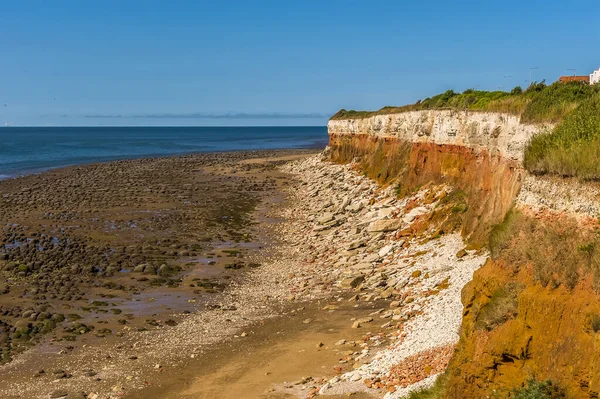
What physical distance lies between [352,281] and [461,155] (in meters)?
10.9

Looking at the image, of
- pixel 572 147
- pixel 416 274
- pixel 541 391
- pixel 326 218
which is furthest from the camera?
pixel 326 218

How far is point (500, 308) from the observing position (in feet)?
37.3

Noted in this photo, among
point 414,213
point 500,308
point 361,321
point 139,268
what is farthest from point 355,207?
point 500,308

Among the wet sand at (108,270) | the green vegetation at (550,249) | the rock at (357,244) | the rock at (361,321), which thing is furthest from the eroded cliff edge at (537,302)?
the rock at (357,244)

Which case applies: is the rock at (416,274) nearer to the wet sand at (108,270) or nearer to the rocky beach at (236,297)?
the rocky beach at (236,297)

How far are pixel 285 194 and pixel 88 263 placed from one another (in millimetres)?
27966

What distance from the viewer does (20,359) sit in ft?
64.0

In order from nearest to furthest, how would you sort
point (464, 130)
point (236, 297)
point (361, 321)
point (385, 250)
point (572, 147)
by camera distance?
point (572, 147) < point (361, 321) < point (236, 297) < point (385, 250) < point (464, 130)

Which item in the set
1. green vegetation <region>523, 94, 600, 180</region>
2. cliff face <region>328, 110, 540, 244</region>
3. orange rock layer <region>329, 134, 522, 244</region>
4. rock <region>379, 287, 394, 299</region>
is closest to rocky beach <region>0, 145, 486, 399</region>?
rock <region>379, 287, 394, 299</region>

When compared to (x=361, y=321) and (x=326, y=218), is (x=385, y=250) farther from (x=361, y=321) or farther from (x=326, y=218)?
(x=326, y=218)

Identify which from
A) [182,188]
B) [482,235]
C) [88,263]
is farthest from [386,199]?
[182,188]

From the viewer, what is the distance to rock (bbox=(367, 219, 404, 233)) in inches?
1247

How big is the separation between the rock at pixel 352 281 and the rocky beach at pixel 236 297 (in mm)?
61

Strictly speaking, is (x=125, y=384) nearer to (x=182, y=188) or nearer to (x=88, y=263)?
(x=88, y=263)
